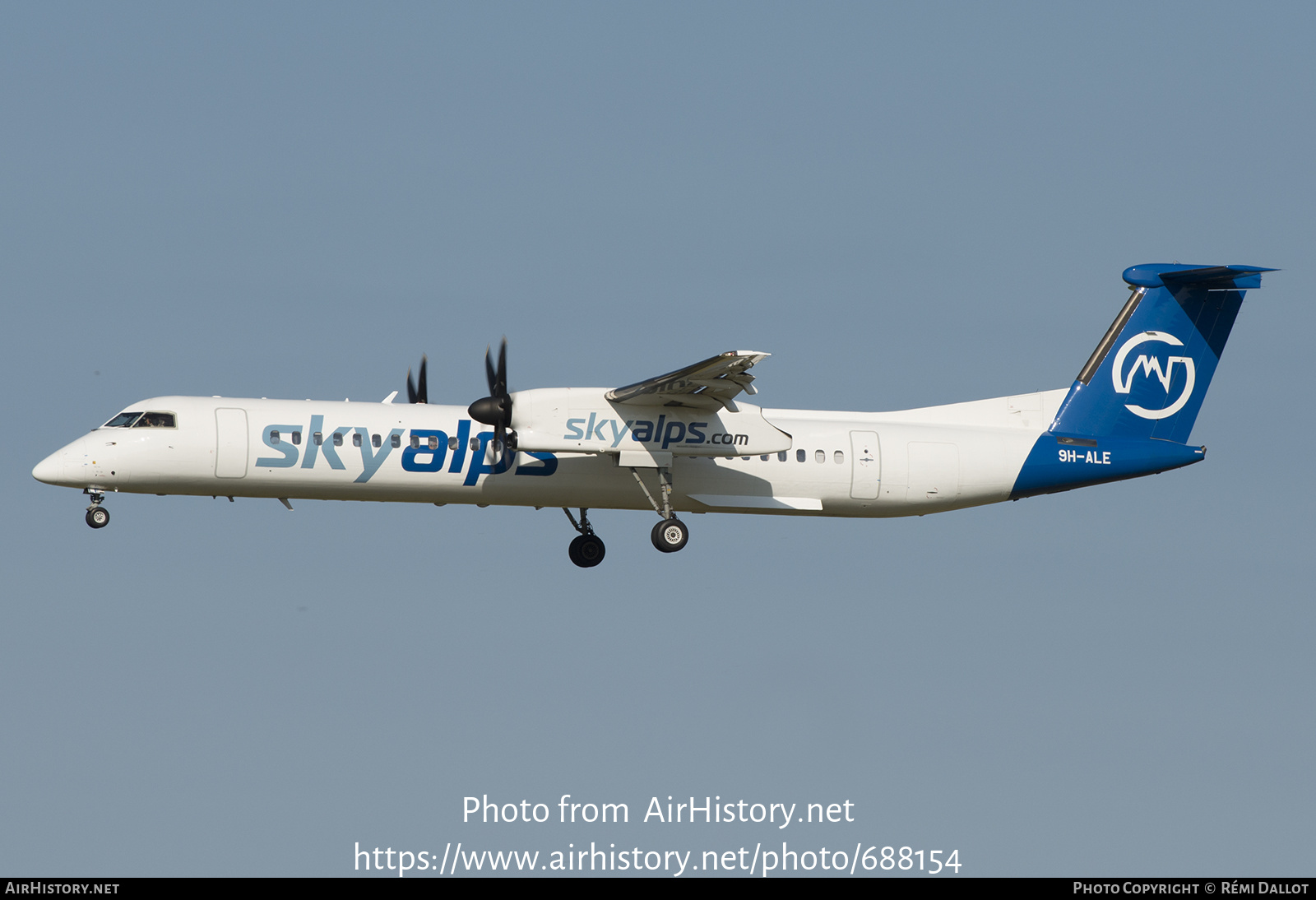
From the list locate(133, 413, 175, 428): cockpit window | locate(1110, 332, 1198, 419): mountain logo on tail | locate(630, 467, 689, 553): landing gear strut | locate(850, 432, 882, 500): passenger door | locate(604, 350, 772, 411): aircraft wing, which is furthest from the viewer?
locate(1110, 332, 1198, 419): mountain logo on tail

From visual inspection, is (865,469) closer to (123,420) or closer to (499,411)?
(499,411)

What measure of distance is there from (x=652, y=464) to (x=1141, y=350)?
9.03 meters

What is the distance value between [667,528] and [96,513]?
8499mm

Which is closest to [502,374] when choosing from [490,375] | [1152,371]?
[490,375]

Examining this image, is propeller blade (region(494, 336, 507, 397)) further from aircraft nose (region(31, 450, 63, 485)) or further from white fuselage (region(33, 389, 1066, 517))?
aircraft nose (region(31, 450, 63, 485))

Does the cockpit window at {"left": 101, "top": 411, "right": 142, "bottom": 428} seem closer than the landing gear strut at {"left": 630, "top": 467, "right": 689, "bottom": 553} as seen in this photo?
Yes

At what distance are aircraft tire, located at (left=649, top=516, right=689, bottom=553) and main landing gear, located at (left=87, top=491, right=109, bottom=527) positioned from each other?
819 centimetres

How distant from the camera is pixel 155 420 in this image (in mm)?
23016

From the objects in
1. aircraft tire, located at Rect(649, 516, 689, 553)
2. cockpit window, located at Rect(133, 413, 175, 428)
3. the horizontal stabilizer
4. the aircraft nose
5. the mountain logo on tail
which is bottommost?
aircraft tire, located at Rect(649, 516, 689, 553)

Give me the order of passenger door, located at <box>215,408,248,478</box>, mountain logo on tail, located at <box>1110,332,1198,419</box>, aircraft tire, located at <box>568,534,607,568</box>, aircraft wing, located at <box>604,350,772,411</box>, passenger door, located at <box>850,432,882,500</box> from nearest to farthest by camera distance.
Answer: aircraft wing, located at <box>604,350,772,411</box> < passenger door, located at <box>215,408,248,478</box> < passenger door, located at <box>850,432,882,500</box> < aircraft tire, located at <box>568,534,607,568</box> < mountain logo on tail, located at <box>1110,332,1198,419</box>

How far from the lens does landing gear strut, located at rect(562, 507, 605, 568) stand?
25922 millimetres

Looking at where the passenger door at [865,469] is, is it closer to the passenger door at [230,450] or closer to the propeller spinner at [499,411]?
the propeller spinner at [499,411]

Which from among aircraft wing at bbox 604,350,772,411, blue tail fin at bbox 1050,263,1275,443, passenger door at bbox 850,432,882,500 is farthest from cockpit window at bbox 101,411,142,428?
blue tail fin at bbox 1050,263,1275,443
